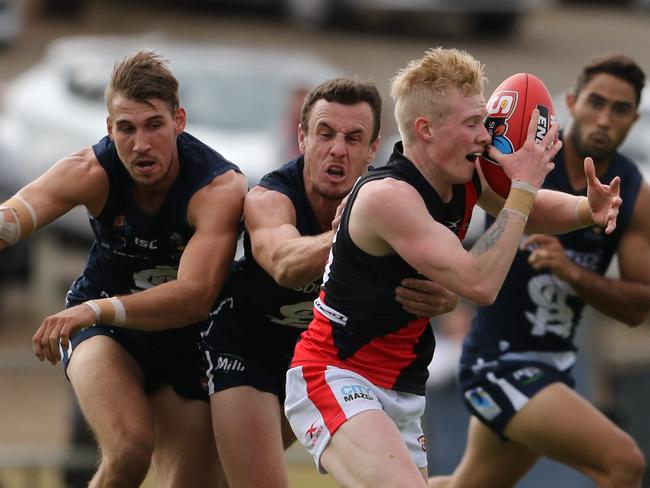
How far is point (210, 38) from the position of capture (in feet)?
79.2

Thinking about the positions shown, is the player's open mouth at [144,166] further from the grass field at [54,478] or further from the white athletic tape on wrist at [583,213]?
the grass field at [54,478]

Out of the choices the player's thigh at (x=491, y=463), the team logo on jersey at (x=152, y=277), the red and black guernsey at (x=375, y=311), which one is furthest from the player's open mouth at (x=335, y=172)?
the player's thigh at (x=491, y=463)

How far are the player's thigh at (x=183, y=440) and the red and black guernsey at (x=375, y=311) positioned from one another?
1.13 m

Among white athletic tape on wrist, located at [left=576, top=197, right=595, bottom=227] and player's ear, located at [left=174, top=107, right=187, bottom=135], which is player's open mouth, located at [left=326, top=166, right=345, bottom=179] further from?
white athletic tape on wrist, located at [left=576, top=197, right=595, bottom=227]

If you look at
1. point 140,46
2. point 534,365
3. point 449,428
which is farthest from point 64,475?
point 140,46

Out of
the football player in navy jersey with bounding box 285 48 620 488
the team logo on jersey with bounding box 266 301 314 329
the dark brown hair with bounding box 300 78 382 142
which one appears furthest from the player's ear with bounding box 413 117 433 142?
the team logo on jersey with bounding box 266 301 314 329

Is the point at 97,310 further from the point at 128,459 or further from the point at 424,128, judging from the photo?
the point at 424,128

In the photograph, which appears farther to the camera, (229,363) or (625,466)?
(625,466)

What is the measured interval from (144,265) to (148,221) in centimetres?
28

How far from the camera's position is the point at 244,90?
1680cm

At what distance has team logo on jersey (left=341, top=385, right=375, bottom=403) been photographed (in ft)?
21.4

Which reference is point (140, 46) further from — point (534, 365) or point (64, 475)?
point (534, 365)

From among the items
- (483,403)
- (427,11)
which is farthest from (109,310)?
(427,11)

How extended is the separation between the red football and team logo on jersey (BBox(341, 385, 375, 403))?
3.48ft
